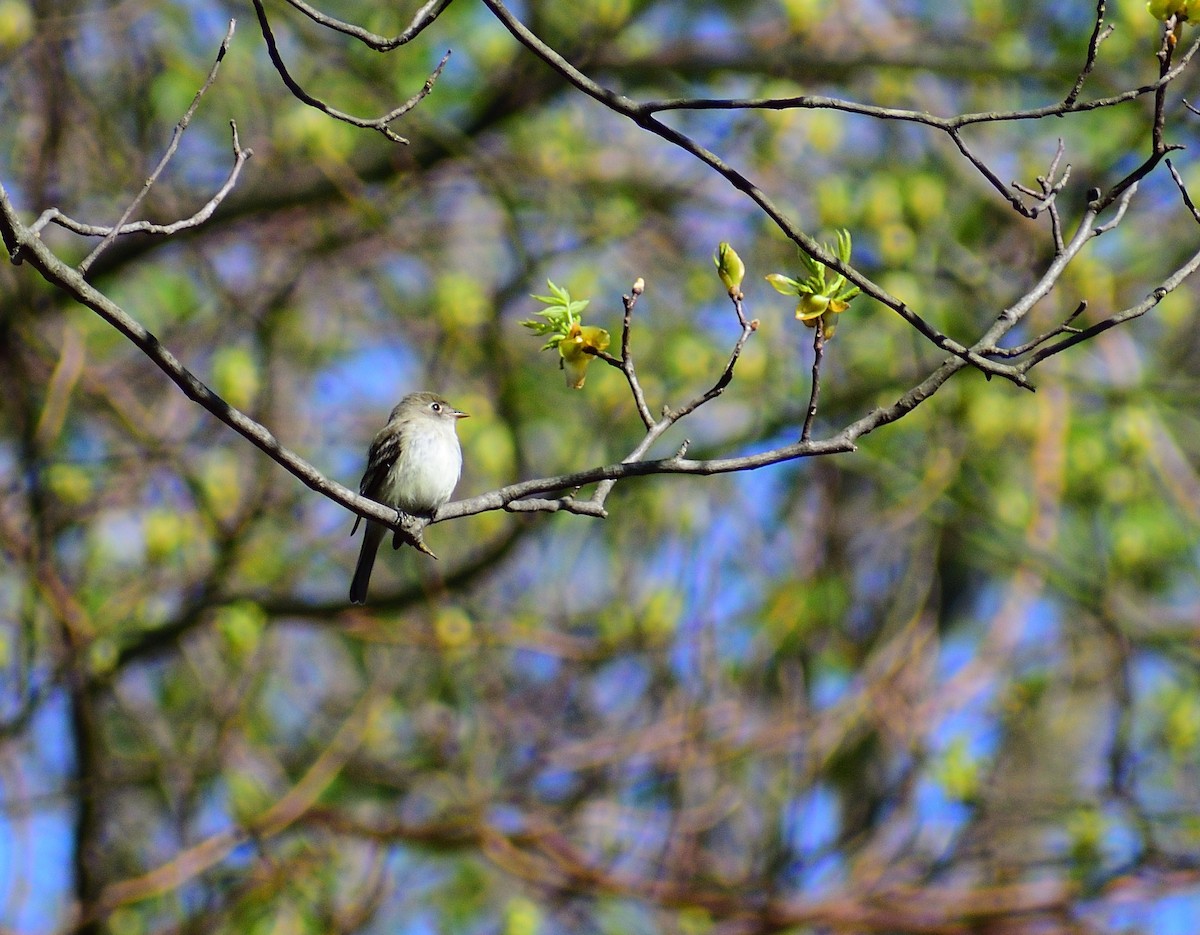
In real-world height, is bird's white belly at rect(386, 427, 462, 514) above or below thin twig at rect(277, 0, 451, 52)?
above

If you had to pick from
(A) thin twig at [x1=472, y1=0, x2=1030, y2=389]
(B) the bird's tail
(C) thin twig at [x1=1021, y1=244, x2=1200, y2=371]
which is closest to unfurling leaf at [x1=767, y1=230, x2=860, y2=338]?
(A) thin twig at [x1=472, y1=0, x2=1030, y2=389]

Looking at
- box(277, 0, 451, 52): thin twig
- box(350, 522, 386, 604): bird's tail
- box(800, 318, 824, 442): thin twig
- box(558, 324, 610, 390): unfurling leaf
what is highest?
box(350, 522, 386, 604): bird's tail

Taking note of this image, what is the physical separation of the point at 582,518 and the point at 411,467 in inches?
71.0

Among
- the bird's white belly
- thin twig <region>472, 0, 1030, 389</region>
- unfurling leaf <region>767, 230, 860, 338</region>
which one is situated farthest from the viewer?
the bird's white belly

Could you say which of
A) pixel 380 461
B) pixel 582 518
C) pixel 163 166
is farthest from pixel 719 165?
pixel 582 518

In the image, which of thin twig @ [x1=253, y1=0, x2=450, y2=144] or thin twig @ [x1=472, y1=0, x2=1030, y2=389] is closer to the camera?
thin twig @ [x1=472, y1=0, x2=1030, y2=389]

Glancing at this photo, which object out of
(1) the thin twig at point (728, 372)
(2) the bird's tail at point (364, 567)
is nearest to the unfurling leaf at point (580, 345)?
(1) the thin twig at point (728, 372)

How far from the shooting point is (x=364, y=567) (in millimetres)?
6395

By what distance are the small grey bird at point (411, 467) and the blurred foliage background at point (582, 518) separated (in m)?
0.28

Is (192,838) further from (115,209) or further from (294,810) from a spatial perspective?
(115,209)

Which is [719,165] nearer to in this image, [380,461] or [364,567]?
[364,567]

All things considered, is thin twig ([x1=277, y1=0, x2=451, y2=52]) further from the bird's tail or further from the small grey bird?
the bird's tail

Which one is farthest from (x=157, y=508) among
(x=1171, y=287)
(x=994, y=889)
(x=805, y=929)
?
(x=1171, y=287)

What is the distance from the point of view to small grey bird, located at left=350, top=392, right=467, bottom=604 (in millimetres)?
6301
